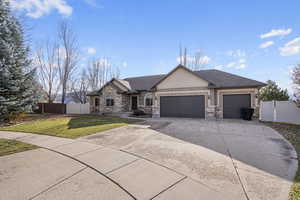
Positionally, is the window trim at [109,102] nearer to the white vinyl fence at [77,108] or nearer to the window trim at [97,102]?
the window trim at [97,102]

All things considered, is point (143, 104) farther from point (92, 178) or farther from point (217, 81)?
point (92, 178)

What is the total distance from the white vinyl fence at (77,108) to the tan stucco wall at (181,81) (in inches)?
532

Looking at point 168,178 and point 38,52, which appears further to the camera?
point 38,52

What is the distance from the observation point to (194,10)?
38.8ft

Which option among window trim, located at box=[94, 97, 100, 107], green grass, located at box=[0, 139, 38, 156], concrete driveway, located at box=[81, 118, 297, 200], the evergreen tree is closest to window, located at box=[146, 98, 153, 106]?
window trim, located at box=[94, 97, 100, 107]

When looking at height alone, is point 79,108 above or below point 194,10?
below

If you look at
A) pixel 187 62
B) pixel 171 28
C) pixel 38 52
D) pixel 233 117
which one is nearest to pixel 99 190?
pixel 233 117

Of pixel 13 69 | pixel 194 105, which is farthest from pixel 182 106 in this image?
pixel 13 69

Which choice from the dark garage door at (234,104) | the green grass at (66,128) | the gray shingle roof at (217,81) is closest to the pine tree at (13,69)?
the green grass at (66,128)

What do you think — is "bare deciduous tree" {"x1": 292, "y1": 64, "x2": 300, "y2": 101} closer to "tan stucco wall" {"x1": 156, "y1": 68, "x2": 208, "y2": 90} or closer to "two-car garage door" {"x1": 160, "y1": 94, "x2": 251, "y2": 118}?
"two-car garage door" {"x1": 160, "y1": 94, "x2": 251, "y2": 118}

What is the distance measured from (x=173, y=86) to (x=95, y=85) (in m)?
22.3

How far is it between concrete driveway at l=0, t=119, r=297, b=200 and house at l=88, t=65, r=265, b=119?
879cm

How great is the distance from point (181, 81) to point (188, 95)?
1688mm

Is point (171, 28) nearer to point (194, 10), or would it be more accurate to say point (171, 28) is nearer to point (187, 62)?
point (194, 10)
